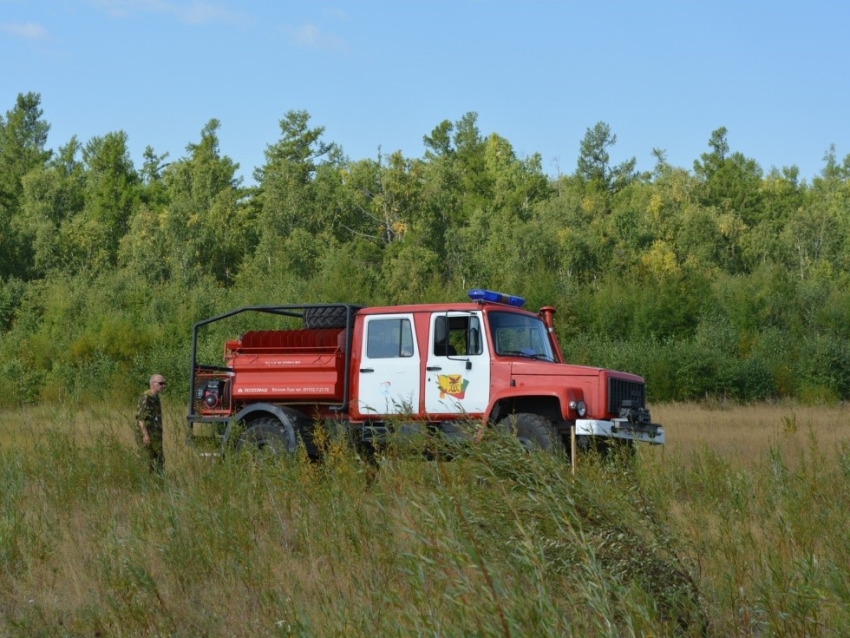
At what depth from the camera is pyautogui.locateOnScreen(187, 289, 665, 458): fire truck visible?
12.6 metres

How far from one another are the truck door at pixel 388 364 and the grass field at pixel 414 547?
211 cm

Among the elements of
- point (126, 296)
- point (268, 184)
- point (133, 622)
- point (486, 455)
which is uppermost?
point (268, 184)

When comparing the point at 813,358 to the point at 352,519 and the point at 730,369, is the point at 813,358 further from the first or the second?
the point at 352,519

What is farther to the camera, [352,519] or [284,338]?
[284,338]

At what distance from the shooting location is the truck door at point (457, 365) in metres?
12.9

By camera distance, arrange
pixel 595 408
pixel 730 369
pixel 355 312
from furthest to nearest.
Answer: pixel 730 369 < pixel 355 312 < pixel 595 408

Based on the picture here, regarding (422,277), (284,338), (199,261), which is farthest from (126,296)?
(284,338)

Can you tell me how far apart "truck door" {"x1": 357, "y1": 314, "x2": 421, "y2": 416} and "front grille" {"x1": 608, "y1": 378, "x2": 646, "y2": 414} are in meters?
2.23

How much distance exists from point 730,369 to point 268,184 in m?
34.4

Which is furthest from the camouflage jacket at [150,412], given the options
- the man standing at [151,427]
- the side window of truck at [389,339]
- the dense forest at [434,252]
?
the dense forest at [434,252]

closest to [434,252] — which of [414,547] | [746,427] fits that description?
[746,427]

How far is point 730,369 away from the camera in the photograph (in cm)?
4203

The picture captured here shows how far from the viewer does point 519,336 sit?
13516 millimetres

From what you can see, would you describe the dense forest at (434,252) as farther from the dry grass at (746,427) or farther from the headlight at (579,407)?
the headlight at (579,407)
